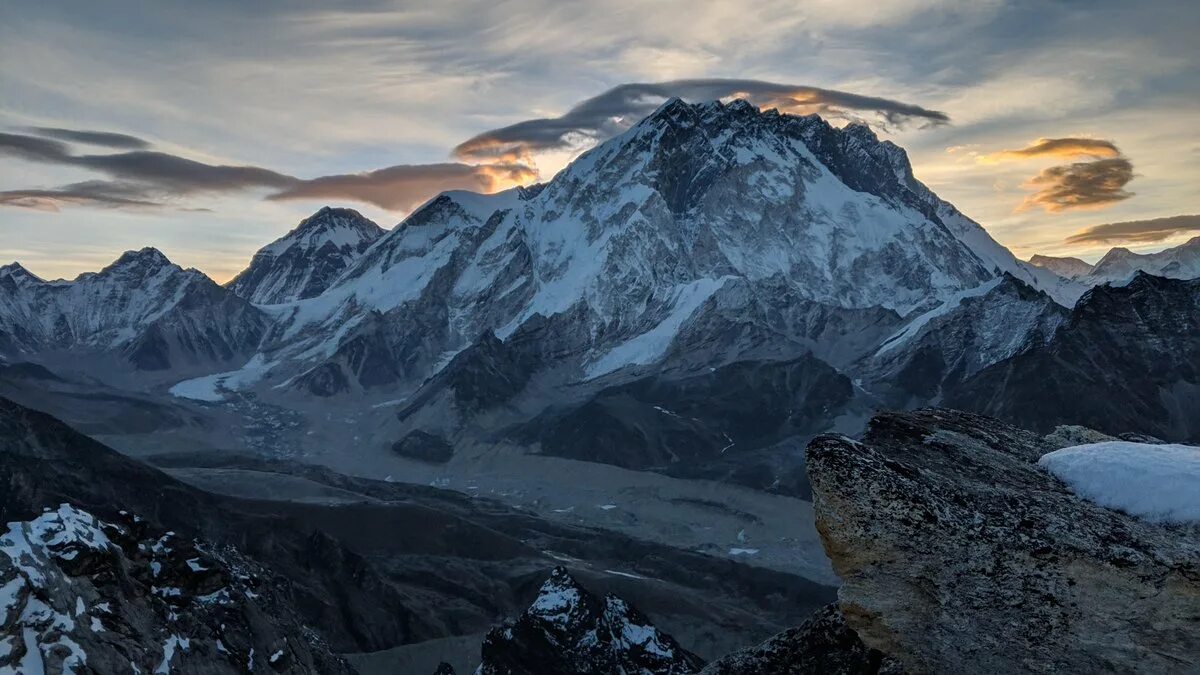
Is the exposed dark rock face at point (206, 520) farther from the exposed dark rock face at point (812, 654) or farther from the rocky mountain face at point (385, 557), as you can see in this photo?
the exposed dark rock face at point (812, 654)

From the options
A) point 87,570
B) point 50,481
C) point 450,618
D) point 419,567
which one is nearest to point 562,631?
point 87,570

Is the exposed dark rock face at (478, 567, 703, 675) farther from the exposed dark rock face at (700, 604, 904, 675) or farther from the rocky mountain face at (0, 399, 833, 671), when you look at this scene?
the exposed dark rock face at (700, 604, 904, 675)

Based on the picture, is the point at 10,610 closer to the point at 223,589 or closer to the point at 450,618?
the point at 223,589

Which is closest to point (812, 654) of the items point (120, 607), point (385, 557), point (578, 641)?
point (120, 607)

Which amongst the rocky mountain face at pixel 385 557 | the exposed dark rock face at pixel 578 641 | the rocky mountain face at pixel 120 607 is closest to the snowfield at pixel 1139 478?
the rocky mountain face at pixel 120 607

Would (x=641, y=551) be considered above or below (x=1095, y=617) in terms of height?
below

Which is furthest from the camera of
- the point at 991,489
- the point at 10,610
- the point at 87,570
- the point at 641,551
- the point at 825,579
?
the point at 641,551

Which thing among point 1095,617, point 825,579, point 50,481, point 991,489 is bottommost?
point 825,579
